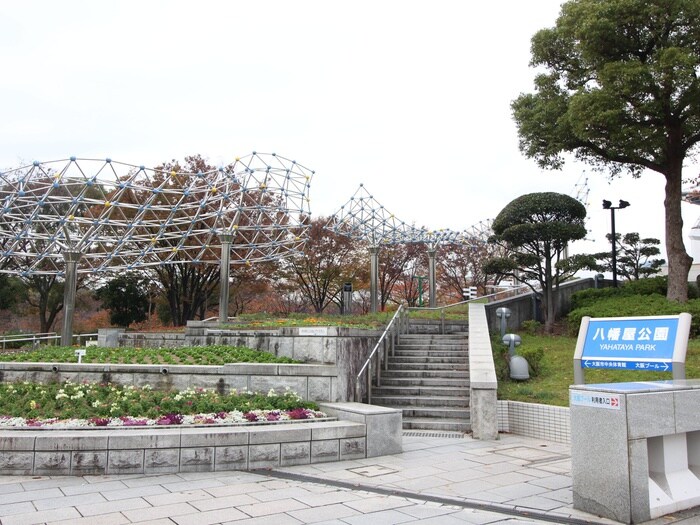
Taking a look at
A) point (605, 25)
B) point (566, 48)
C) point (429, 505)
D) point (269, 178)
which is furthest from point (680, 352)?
point (269, 178)

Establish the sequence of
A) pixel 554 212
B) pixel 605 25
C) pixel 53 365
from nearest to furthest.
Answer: pixel 53 365, pixel 605 25, pixel 554 212

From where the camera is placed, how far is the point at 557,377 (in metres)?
12.6

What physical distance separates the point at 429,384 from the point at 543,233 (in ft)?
28.5

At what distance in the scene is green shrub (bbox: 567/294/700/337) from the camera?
15.5 metres

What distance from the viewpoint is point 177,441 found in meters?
7.41

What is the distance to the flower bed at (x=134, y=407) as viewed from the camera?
810 centimetres

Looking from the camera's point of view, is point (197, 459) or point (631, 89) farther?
point (631, 89)

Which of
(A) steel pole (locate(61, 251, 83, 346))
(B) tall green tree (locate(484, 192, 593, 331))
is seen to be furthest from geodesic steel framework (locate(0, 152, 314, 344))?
(B) tall green tree (locate(484, 192, 593, 331))

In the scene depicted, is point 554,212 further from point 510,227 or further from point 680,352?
point 680,352

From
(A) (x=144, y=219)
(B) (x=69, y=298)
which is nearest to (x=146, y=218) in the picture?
(A) (x=144, y=219)

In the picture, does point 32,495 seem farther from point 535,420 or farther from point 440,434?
point 535,420

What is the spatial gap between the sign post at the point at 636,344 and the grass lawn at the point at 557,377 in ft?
11.0

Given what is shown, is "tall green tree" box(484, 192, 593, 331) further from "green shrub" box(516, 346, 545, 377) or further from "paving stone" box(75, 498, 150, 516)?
"paving stone" box(75, 498, 150, 516)

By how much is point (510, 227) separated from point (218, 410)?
13606 mm
